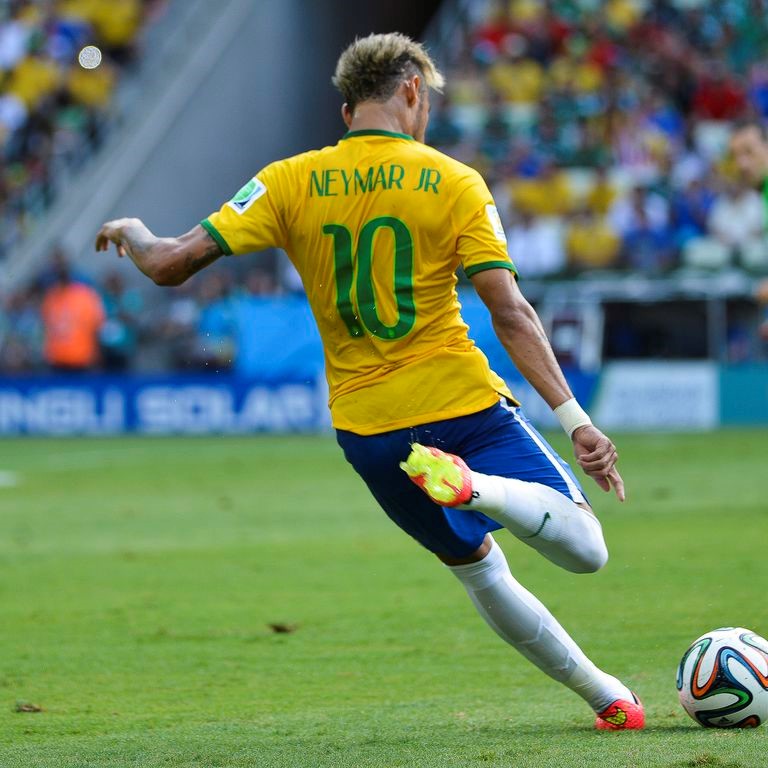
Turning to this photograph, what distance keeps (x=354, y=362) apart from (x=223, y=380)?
1551 cm

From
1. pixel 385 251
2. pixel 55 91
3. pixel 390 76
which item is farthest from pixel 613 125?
pixel 385 251

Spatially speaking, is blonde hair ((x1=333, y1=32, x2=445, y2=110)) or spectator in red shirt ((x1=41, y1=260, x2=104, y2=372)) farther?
spectator in red shirt ((x1=41, y1=260, x2=104, y2=372))

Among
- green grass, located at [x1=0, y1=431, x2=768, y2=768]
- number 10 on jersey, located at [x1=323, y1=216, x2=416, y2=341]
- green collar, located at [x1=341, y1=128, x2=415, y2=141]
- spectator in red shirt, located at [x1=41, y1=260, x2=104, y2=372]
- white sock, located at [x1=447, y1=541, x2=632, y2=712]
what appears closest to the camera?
number 10 on jersey, located at [x1=323, y1=216, x2=416, y2=341]

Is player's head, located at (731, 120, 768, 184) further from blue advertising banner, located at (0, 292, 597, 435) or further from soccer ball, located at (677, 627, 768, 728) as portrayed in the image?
blue advertising banner, located at (0, 292, 597, 435)

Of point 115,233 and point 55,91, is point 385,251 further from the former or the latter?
point 55,91

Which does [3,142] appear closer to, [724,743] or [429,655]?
[429,655]

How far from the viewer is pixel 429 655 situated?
680cm

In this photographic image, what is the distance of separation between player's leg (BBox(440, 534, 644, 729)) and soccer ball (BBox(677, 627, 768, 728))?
20 cm

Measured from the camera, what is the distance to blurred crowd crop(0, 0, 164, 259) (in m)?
25.8

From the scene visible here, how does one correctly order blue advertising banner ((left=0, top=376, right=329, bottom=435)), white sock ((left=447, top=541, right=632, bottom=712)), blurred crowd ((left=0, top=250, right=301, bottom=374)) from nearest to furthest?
white sock ((left=447, top=541, right=632, bottom=712)), blue advertising banner ((left=0, top=376, right=329, bottom=435)), blurred crowd ((left=0, top=250, right=301, bottom=374))

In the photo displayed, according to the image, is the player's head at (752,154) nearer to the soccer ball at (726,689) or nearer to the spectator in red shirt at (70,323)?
the soccer ball at (726,689)

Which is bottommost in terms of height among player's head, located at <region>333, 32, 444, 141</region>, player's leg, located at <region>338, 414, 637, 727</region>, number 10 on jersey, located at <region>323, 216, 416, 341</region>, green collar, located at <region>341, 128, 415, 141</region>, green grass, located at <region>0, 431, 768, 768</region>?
green grass, located at <region>0, 431, 768, 768</region>

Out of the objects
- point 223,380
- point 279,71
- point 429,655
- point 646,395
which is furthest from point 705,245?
point 429,655

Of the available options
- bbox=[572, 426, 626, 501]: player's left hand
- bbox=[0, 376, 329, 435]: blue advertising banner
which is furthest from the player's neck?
bbox=[0, 376, 329, 435]: blue advertising banner
